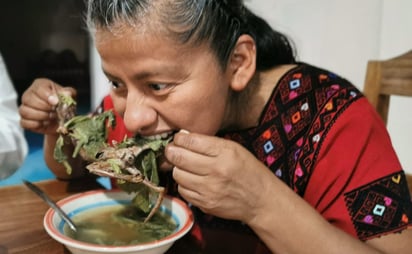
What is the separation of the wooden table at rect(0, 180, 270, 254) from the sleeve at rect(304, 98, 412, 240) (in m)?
0.19

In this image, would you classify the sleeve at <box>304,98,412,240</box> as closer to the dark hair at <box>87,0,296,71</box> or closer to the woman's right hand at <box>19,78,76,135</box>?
the dark hair at <box>87,0,296,71</box>

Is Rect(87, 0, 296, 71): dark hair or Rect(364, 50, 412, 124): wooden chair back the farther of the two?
Rect(364, 50, 412, 124): wooden chair back

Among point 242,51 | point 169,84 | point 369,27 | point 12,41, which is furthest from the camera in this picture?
point 12,41

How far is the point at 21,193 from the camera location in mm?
1144

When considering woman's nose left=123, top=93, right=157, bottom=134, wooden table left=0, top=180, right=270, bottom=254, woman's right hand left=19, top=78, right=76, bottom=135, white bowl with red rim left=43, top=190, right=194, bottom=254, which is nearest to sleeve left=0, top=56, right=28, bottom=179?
woman's right hand left=19, top=78, right=76, bottom=135

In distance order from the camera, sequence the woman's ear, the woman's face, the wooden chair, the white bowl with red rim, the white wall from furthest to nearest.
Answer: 1. the white wall
2. the wooden chair
3. the woman's ear
4. the woman's face
5. the white bowl with red rim

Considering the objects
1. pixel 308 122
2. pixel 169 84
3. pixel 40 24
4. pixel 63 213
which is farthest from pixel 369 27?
pixel 40 24

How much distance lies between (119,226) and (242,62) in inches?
18.7

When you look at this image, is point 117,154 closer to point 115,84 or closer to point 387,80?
point 115,84

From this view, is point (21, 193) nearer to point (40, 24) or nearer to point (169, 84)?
point (169, 84)

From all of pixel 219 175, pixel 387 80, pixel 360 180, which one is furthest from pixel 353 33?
pixel 219 175

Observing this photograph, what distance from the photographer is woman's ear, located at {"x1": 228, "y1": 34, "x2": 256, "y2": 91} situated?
3.26 ft

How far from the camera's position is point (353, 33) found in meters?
2.66

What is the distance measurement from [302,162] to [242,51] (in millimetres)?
312
